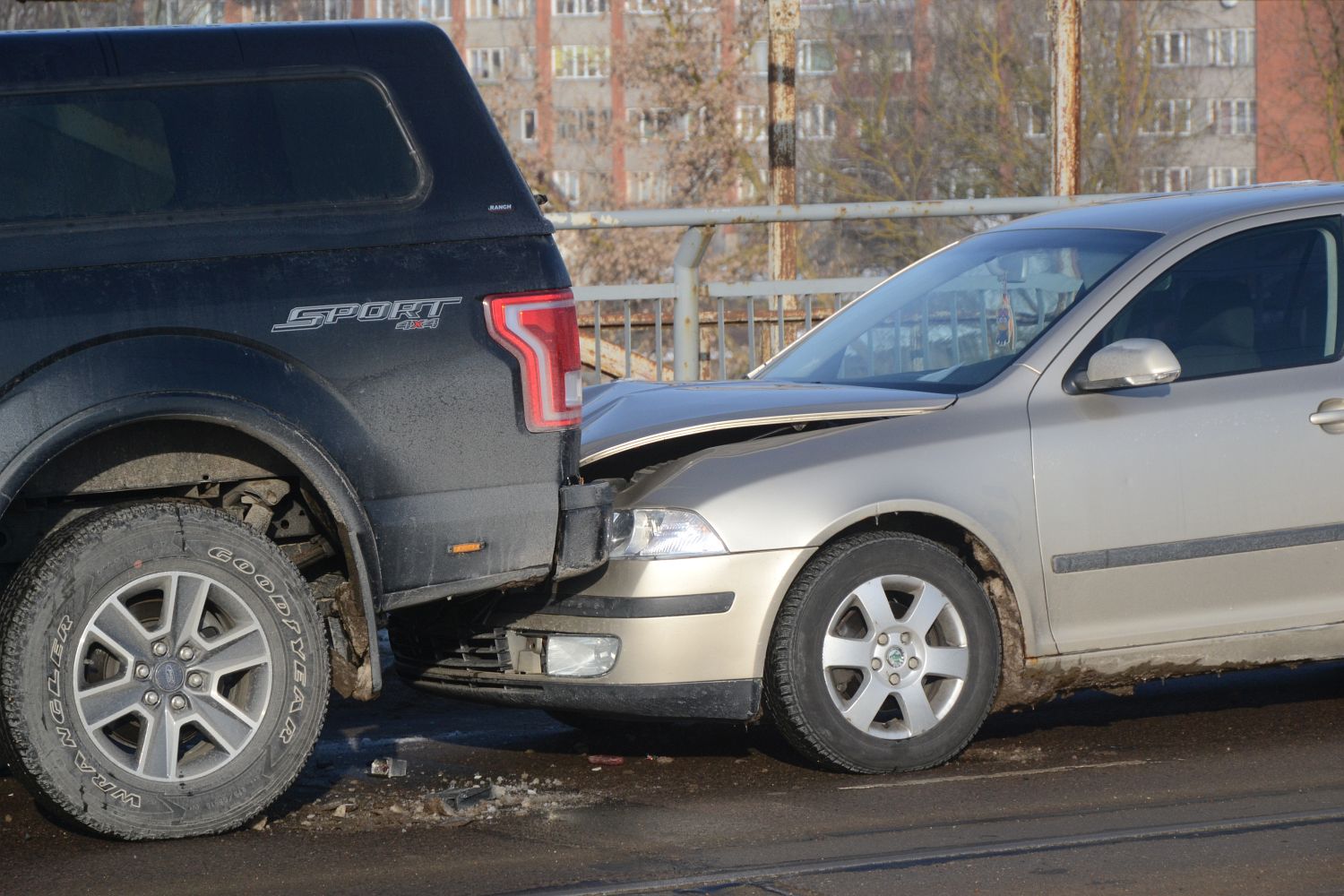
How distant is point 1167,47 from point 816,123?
30.1 feet

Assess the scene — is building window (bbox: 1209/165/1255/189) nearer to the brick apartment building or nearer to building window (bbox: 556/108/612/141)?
the brick apartment building

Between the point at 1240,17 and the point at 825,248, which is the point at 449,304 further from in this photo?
the point at 1240,17

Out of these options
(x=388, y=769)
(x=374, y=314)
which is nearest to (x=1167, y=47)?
(x=388, y=769)

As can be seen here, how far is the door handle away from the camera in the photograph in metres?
5.60

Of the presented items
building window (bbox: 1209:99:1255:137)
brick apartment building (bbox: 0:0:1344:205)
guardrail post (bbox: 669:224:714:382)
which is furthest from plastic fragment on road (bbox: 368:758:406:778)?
building window (bbox: 1209:99:1255:137)

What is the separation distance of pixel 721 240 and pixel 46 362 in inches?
1343

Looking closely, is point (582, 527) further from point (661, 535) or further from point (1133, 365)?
point (1133, 365)

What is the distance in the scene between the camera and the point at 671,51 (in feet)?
119

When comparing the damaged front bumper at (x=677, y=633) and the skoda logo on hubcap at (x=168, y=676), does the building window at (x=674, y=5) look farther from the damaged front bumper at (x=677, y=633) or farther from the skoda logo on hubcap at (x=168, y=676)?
the skoda logo on hubcap at (x=168, y=676)

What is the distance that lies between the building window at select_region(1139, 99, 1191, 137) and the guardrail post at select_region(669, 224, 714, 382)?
34.8m

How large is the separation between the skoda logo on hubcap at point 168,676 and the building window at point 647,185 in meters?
32.6

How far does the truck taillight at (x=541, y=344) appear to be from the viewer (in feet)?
15.5

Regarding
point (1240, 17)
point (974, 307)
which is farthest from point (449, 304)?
point (1240, 17)

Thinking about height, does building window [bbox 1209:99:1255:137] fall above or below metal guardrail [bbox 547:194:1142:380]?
above
